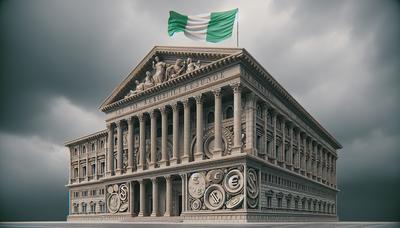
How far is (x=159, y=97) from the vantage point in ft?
196

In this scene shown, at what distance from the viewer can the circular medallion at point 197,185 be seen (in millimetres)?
49809

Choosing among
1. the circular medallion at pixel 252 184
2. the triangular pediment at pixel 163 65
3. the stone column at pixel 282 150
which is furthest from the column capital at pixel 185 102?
the stone column at pixel 282 150

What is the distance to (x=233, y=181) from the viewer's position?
46594 millimetres

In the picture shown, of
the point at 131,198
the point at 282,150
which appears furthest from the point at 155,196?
the point at 282,150

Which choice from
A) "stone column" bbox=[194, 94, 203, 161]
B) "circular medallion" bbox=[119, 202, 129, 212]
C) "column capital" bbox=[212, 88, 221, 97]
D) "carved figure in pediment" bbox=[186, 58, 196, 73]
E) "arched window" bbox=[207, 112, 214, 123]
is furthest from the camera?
"circular medallion" bbox=[119, 202, 129, 212]

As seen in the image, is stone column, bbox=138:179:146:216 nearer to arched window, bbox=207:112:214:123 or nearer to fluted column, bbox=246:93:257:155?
arched window, bbox=207:112:214:123

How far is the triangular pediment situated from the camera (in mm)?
52963

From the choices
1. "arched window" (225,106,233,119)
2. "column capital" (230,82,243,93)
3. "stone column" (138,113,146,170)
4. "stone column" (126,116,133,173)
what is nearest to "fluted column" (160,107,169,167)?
"stone column" (138,113,146,170)

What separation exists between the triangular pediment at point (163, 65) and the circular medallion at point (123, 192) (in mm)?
14282

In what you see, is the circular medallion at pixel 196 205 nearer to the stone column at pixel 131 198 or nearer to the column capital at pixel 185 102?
the column capital at pixel 185 102

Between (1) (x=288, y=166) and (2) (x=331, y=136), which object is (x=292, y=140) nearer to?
(1) (x=288, y=166)

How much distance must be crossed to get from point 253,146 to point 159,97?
17578 mm

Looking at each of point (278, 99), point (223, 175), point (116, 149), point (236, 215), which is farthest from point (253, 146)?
point (116, 149)

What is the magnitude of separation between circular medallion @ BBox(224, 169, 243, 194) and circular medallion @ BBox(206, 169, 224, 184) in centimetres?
85
